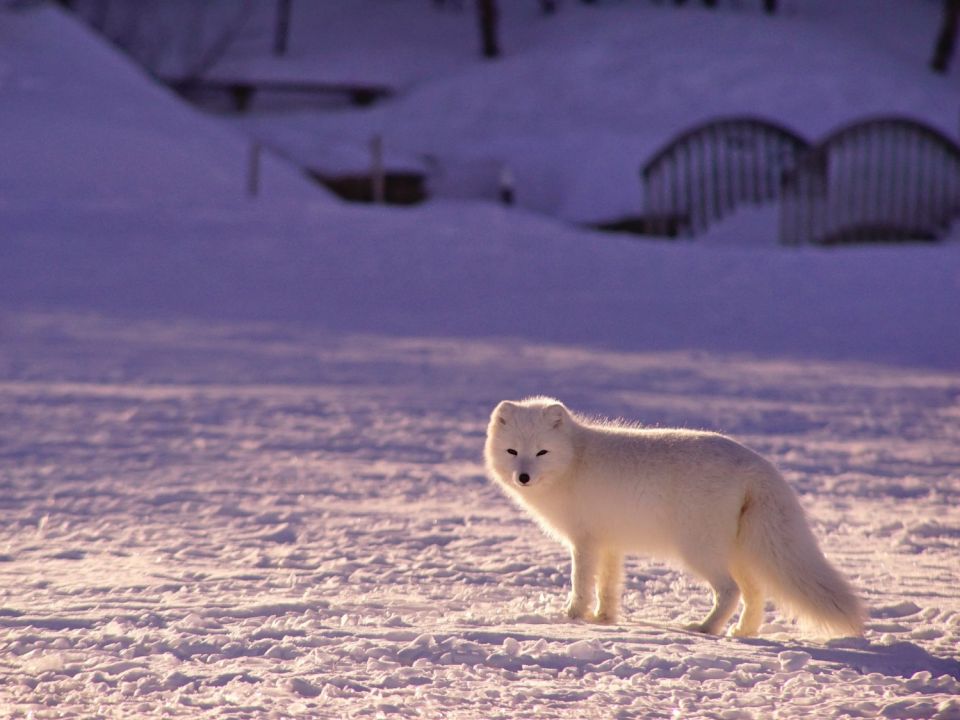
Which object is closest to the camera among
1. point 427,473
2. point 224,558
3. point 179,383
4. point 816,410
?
point 224,558

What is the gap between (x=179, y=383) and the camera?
959 centimetres

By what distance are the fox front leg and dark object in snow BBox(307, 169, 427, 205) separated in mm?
17245

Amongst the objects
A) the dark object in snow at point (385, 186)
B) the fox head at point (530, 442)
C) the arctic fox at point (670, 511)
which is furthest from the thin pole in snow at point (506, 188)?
the fox head at point (530, 442)

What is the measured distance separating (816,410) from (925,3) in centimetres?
2899

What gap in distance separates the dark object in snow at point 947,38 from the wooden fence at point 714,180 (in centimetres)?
856

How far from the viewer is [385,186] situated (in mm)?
21844

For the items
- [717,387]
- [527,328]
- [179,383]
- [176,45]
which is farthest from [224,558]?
[176,45]

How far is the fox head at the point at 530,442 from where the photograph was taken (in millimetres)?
4344

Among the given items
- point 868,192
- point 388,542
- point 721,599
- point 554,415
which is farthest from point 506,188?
point 721,599

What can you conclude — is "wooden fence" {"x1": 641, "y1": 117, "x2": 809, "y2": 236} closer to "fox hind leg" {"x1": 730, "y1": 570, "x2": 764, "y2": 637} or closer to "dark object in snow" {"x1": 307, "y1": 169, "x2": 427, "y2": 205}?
"dark object in snow" {"x1": 307, "y1": 169, "x2": 427, "y2": 205}

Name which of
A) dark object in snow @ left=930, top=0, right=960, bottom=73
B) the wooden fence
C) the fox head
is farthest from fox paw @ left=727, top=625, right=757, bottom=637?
dark object in snow @ left=930, top=0, right=960, bottom=73

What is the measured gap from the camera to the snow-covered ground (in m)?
3.78

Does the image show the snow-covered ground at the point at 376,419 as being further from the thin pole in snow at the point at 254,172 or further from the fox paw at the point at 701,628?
the thin pole in snow at the point at 254,172

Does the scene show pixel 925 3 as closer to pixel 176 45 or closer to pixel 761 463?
pixel 176 45
